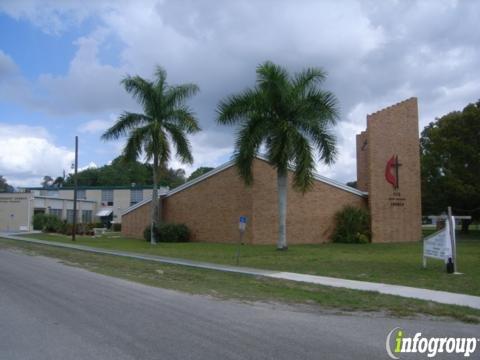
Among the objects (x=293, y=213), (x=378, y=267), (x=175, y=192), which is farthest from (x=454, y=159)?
(x=378, y=267)

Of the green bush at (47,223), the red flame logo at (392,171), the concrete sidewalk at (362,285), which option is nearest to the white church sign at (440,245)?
the concrete sidewalk at (362,285)

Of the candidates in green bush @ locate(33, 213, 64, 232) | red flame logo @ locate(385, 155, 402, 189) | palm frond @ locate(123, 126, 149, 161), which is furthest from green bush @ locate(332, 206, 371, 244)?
green bush @ locate(33, 213, 64, 232)

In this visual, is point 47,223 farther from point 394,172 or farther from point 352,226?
point 394,172

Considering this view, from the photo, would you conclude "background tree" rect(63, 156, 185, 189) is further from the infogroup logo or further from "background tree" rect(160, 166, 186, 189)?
the infogroup logo

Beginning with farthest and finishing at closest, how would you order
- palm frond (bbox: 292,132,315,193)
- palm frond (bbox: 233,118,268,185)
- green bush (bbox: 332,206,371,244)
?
A: 1. green bush (bbox: 332,206,371,244)
2. palm frond (bbox: 233,118,268,185)
3. palm frond (bbox: 292,132,315,193)

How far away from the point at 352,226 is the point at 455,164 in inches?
651

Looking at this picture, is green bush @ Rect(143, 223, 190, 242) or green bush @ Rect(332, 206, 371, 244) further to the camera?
green bush @ Rect(143, 223, 190, 242)

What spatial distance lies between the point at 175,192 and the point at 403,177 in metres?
15.3

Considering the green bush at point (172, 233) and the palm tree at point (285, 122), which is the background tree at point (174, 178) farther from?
the palm tree at point (285, 122)

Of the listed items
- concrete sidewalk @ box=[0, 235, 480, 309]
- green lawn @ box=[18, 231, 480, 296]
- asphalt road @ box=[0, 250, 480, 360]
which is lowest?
asphalt road @ box=[0, 250, 480, 360]

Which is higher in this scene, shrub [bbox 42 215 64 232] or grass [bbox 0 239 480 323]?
shrub [bbox 42 215 64 232]

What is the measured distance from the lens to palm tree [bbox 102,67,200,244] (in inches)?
1217

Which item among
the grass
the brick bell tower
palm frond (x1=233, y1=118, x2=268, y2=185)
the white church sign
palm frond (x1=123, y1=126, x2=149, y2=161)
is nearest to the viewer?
the grass

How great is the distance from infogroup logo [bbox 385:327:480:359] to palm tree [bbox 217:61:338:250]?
55.0 feet
